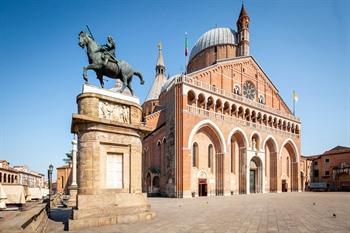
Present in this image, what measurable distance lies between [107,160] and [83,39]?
4.89 meters

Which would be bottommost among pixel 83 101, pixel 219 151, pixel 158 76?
pixel 219 151

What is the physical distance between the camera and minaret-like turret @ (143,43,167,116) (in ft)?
182

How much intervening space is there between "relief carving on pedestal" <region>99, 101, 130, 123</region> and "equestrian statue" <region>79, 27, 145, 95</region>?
963mm

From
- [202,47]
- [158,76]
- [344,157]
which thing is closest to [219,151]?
[202,47]

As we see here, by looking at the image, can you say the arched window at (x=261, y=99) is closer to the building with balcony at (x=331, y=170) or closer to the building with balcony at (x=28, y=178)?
the building with balcony at (x=331, y=170)

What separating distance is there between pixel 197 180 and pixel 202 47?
1099 inches

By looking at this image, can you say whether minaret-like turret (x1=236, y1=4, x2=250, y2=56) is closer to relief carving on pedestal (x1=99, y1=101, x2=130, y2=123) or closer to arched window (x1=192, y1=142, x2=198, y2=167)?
arched window (x1=192, y1=142, x2=198, y2=167)

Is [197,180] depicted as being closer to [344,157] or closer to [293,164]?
[293,164]

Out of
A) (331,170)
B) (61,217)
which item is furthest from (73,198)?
(331,170)

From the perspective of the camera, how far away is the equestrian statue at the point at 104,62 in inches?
392

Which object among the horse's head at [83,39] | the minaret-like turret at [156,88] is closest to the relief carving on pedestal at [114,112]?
the horse's head at [83,39]

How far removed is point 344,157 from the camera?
5403 centimetres

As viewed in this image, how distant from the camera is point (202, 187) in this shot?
30.7 meters

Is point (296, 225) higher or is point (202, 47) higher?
point (202, 47)
